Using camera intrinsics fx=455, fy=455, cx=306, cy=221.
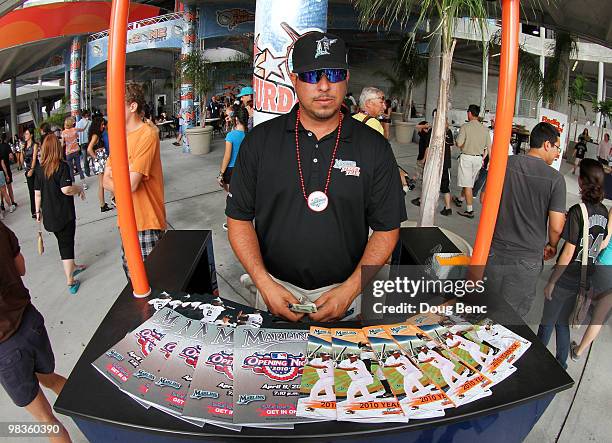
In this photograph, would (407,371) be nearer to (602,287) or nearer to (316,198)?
(316,198)

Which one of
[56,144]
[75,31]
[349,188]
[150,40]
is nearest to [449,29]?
[349,188]

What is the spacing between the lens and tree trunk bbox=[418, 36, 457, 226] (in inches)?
160

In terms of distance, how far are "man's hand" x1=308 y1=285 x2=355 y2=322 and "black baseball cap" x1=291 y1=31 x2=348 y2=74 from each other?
1.00 metres

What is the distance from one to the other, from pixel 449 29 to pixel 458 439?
10.1 feet

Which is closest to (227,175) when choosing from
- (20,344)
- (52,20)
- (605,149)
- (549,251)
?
(20,344)

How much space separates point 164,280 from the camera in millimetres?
2270

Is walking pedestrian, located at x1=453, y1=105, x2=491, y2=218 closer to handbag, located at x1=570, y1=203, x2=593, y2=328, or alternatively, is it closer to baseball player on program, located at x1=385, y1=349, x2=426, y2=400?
handbag, located at x1=570, y1=203, x2=593, y2=328

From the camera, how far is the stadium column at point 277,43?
471 centimetres

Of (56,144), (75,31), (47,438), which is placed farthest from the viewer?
(75,31)

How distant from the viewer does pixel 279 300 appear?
2061 mm

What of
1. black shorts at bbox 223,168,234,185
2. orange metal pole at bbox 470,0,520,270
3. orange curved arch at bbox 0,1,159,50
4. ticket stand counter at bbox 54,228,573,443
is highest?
orange curved arch at bbox 0,1,159,50

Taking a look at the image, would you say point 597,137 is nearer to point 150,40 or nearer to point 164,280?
point 150,40

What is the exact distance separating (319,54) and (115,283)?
12.4 feet
